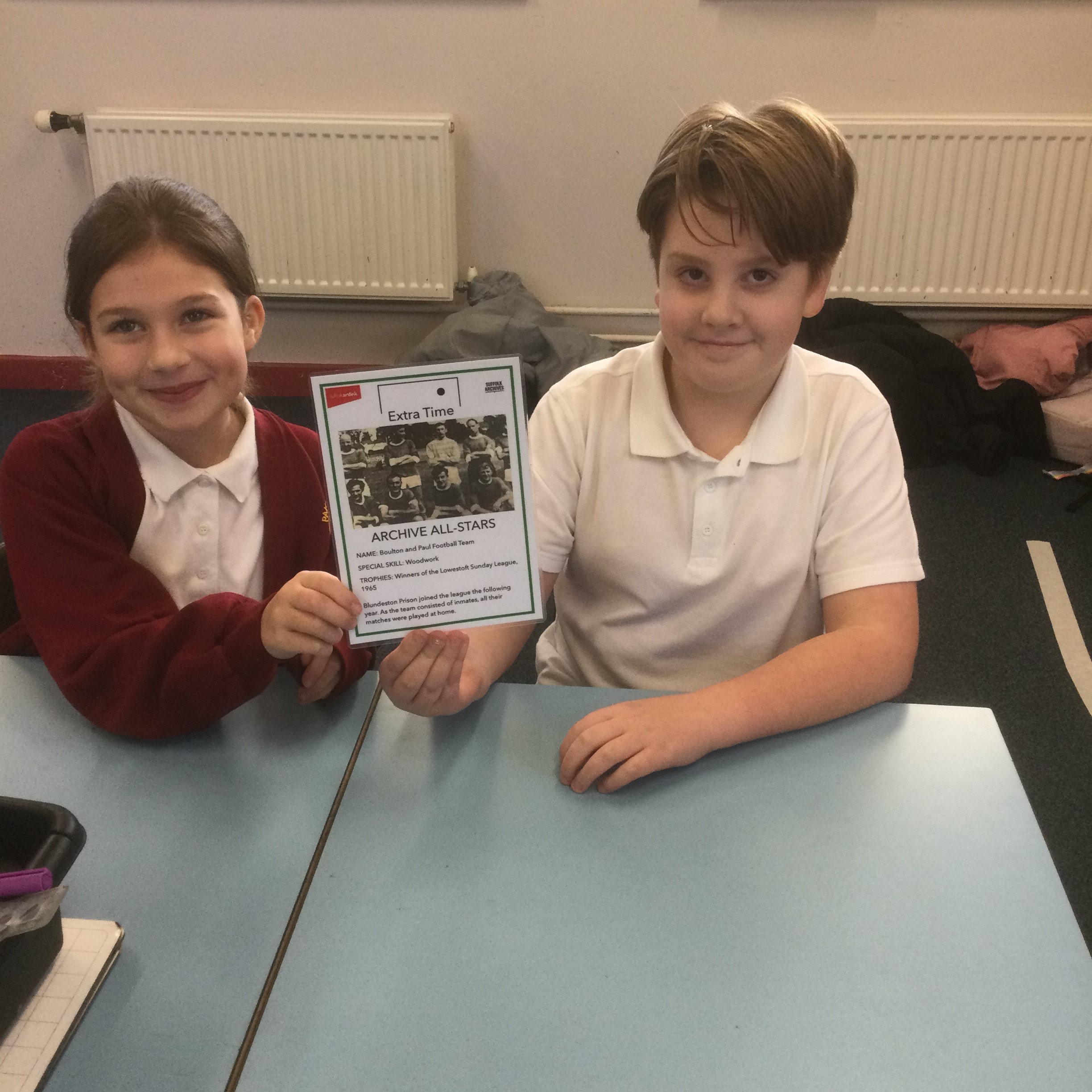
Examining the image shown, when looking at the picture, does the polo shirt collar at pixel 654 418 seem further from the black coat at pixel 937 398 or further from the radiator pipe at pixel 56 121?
the radiator pipe at pixel 56 121

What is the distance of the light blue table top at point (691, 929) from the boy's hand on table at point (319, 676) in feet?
0.27

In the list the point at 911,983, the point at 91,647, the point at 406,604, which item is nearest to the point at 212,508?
the point at 91,647

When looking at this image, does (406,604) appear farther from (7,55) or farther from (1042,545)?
(7,55)

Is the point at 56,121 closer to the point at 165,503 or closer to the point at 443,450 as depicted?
the point at 165,503

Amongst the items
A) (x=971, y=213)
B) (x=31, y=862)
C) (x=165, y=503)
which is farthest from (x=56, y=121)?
(x=31, y=862)

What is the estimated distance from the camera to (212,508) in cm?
115

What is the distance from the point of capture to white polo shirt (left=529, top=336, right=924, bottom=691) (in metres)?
1.16

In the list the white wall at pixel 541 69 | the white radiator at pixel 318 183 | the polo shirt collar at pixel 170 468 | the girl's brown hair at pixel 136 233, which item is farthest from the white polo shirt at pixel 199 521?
the white wall at pixel 541 69

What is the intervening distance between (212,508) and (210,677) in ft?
0.96

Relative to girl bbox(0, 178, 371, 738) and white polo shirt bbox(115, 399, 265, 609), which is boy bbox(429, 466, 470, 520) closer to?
girl bbox(0, 178, 371, 738)

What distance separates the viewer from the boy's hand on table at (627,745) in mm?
869

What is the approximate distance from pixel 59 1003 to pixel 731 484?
32.7 inches

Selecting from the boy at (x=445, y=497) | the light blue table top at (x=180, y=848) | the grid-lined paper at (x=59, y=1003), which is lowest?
the light blue table top at (x=180, y=848)

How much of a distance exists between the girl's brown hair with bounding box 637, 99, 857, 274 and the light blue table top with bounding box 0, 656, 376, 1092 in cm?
61
